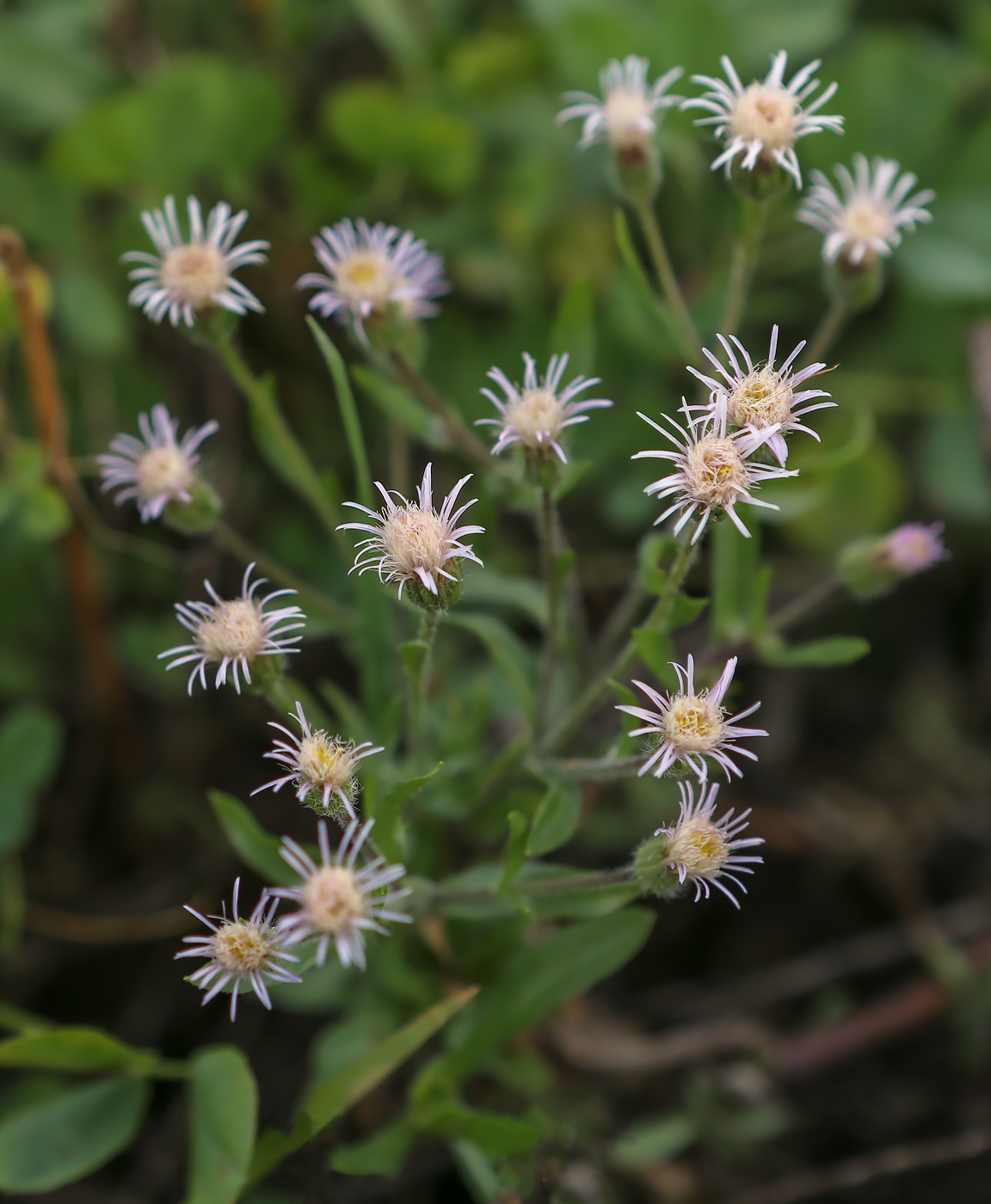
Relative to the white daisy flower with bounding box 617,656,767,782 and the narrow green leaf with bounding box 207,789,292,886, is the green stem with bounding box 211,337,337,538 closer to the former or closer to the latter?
the narrow green leaf with bounding box 207,789,292,886

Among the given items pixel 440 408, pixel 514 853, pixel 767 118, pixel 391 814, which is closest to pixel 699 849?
pixel 514 853

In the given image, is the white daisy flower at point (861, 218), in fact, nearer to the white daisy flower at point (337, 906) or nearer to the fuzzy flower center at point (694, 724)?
the fuzzy flower center at point (694, 724)

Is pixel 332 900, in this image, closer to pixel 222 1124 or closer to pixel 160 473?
pixel 222 1124

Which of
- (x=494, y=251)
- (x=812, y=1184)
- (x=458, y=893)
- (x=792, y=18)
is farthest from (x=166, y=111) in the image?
(x=812, y=1184)

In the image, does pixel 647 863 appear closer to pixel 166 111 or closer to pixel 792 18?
pixel 166 111

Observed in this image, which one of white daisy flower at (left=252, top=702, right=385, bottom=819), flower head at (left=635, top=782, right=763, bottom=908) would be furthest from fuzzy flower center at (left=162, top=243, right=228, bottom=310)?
flower head at (left=635, top=782, right=763, bottom=908)
